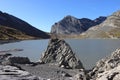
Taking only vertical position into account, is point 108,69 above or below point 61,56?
above

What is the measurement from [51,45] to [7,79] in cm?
4291

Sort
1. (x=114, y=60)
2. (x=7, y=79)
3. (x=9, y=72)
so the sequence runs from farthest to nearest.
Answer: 1. (x=114, y=60)
2. (x=9, y=72)
3. (x=7, y=79)

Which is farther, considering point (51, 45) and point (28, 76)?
point (51, 45)

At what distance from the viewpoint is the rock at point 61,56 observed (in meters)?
52.9

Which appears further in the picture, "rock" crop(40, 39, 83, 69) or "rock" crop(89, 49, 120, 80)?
"rock" crop(40, 39, 83, 69)

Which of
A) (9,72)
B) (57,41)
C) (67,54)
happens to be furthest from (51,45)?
(9,72)

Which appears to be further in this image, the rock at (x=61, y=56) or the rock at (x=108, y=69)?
the rock at (x=61, y=56)

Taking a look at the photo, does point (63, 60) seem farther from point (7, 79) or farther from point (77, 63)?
point (7, 79)

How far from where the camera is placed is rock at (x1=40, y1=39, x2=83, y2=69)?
52.9 metres

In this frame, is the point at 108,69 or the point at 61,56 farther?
the point at 61,56

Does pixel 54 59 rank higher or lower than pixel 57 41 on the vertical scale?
lower

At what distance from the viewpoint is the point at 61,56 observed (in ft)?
186

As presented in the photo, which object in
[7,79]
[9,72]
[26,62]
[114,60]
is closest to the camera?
[7,79]

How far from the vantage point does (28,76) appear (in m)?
20.6
